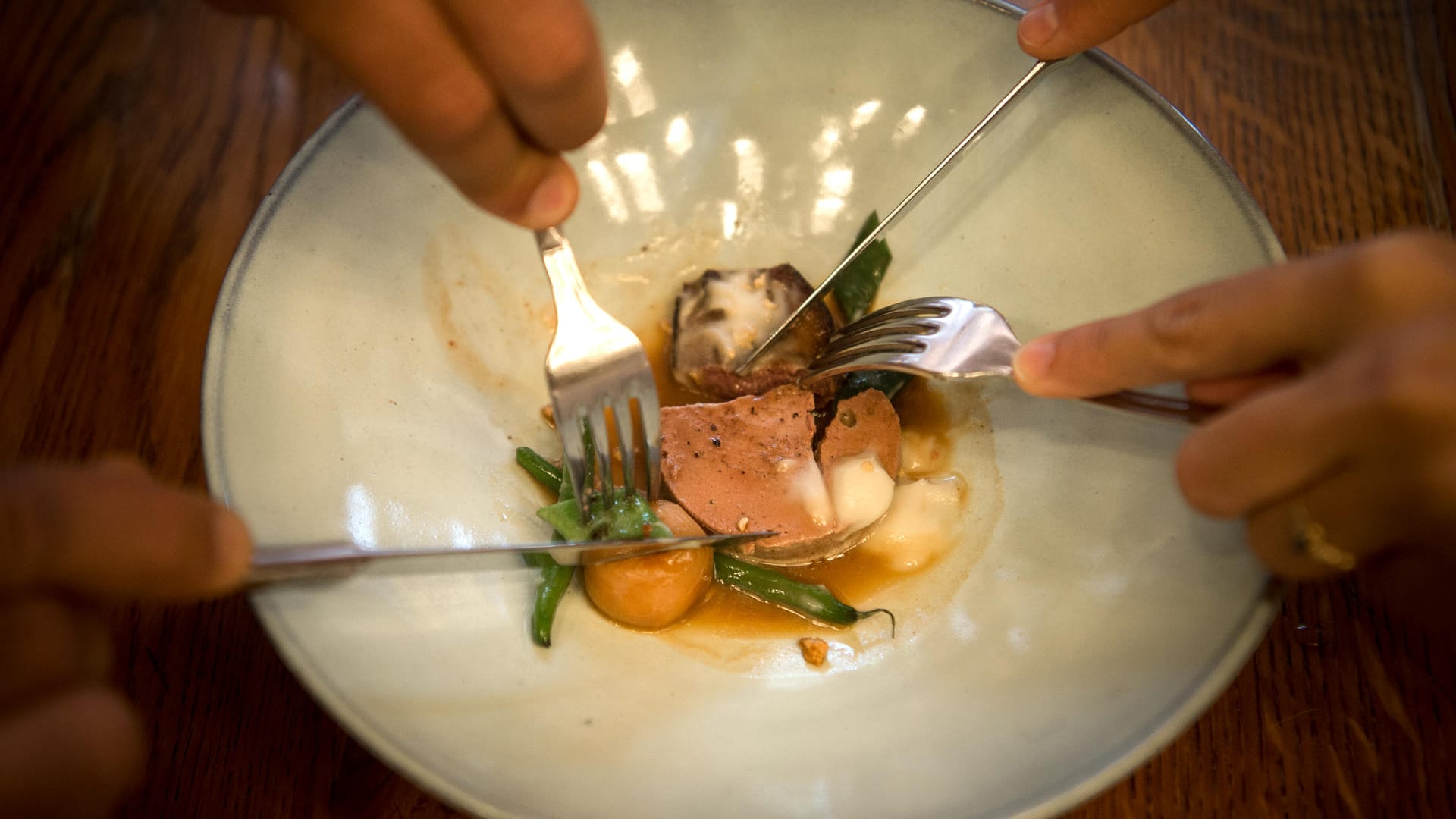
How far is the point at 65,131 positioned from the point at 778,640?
227 cm

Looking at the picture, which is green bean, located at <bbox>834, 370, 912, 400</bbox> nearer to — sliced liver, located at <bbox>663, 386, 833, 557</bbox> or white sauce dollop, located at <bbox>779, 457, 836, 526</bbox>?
sliced liver, located at <bbox>663, 386, 833, 557</bbox>

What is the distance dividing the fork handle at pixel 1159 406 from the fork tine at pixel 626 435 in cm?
88

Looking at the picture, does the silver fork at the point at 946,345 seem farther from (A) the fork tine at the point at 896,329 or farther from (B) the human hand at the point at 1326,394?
(B) the human hand at the point at 1326,394

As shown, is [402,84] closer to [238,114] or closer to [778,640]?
[778,640]

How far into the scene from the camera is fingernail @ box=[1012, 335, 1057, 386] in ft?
4.86

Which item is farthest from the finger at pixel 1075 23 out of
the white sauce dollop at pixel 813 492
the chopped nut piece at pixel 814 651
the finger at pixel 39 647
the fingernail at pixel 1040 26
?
the finger at pixel 39 647

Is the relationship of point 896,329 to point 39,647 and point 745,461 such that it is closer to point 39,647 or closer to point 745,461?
point 745,461

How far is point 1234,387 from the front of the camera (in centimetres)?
140

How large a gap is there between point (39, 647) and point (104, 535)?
0.13 meters

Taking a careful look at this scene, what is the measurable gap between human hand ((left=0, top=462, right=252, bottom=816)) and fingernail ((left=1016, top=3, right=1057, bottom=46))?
184 cm

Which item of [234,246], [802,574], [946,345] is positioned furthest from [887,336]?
[234,246]

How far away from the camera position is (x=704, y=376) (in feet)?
7.50

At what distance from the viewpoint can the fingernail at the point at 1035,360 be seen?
1480mm

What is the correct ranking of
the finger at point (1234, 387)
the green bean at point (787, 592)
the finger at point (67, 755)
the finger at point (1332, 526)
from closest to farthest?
1. the finger at point (67, 755)
2. the finger at point (1332, 526)
3. the finger at point (1234, 387)
4. the green bean at point (787, 592)
